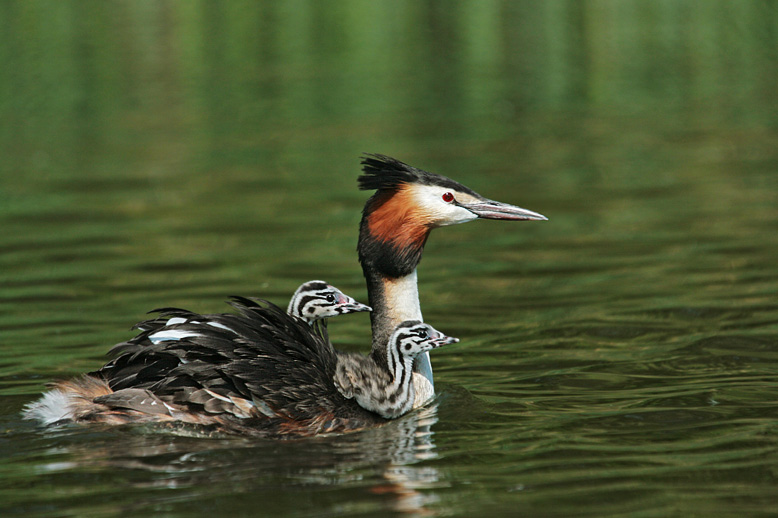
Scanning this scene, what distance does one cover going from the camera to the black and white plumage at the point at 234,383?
695 centimetres

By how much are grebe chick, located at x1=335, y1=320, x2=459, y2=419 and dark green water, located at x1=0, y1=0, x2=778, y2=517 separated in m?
0.21

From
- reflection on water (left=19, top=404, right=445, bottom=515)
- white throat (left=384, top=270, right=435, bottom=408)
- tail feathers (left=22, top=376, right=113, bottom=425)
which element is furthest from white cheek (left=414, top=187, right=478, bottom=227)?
tail feathers (left=22, top=376, right=113, bottom=425)

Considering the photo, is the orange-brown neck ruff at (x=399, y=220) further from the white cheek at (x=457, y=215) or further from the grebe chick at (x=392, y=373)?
the grebe chick at (x=392, y=373)

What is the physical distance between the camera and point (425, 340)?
7.36m

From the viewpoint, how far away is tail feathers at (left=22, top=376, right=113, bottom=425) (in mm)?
7062

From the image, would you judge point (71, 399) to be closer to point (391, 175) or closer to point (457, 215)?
point (391, 175)

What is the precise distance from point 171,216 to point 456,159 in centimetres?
464

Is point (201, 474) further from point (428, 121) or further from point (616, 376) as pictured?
point (428, 121)

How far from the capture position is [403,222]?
784 centimetres

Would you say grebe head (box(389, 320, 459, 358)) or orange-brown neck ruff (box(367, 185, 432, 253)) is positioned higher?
orange-brown neck ruff (box(367, 185, 432, 253))

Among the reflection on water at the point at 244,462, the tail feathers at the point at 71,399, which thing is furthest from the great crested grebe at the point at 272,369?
the reflection on water at the point at 244,462

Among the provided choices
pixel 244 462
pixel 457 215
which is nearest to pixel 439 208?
pixel 457 215

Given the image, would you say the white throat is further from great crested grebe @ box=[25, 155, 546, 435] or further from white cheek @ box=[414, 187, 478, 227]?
white cheek @ box=[414, 187, 478, 227]

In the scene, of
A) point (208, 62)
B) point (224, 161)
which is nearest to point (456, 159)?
point (224, 161)
